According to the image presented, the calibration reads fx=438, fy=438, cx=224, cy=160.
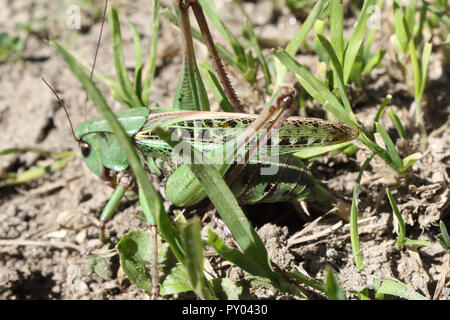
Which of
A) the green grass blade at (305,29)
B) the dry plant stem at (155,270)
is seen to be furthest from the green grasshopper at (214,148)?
the green grass blade at (305,29)

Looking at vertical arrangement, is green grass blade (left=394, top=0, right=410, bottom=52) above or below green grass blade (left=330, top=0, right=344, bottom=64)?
above

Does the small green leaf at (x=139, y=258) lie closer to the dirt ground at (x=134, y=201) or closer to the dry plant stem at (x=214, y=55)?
the dirt ground at (x=134, y=201)

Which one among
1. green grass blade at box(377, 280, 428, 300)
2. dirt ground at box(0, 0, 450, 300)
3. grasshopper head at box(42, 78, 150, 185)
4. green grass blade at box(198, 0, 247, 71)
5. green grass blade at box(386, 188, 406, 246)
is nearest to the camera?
green grass blade at box(377, 280, 428, 300)

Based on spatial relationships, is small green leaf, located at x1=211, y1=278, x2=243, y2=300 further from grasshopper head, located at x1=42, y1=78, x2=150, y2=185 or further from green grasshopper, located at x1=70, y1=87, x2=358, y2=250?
grasshopper head, located at x1=42, y1=78, x2=150, y2=185

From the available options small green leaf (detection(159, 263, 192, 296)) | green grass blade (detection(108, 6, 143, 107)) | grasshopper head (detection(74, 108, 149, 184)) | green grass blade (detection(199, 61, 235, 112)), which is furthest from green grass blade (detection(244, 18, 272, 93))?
small green leaf (detection(159, 263, 192, 296))

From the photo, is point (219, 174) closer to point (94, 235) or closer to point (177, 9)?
point (177, 9)

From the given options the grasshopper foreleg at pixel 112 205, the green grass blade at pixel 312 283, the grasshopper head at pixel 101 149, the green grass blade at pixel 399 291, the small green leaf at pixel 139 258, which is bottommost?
the green grass blade at pixel 399 291

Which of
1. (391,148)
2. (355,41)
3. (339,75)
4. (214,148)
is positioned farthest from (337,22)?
(214,148)
